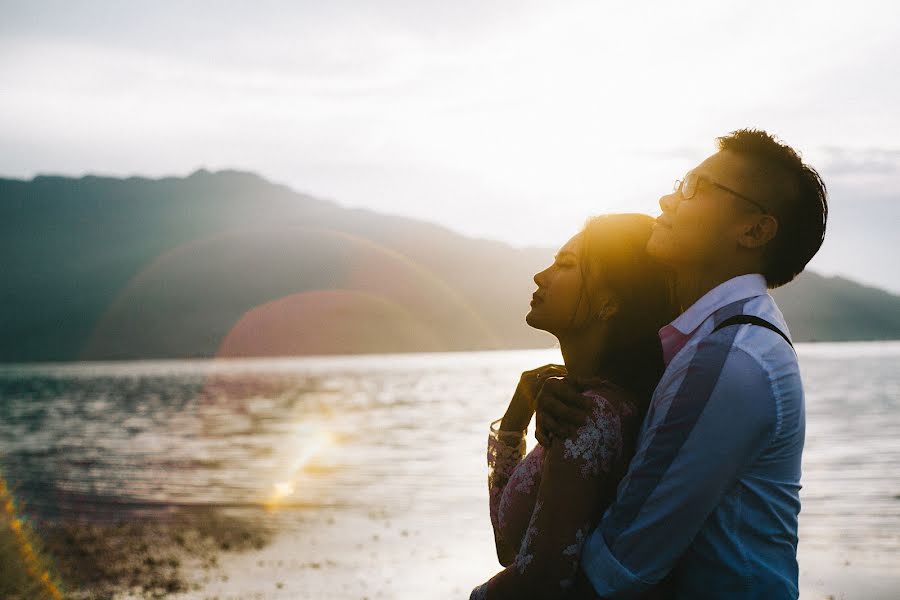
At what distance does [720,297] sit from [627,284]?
0.46 m

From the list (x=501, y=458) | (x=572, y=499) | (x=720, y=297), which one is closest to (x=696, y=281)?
(x=720, y=297)

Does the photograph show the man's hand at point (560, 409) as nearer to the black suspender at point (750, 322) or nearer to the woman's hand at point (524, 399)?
the black suspender at point (750, 322)

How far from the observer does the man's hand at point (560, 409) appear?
2518 millimetres

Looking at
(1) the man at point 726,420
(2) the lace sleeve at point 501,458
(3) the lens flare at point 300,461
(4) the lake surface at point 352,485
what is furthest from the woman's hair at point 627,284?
(3) the lens flare at point 300,461

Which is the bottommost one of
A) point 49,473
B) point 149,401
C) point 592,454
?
point 149,401

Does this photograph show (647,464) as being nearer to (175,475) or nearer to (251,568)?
(251,568)

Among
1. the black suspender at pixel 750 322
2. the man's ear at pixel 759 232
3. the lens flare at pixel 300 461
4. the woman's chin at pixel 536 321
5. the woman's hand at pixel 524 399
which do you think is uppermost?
the man's ear at pixel 759 232

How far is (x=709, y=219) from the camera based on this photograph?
271 cm

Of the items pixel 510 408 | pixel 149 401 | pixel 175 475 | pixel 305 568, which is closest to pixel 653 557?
pixel 510 408

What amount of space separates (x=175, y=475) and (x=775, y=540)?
106ft

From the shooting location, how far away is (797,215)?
2666 mm

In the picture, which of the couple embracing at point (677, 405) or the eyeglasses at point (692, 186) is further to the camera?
the eyeglasses at point (692, 186)

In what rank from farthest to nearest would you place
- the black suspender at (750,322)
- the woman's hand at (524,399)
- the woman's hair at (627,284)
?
1. the woman's hand at (524,399)
2. the woman's hair at (627,284)
3. the black suspender at (750,322)

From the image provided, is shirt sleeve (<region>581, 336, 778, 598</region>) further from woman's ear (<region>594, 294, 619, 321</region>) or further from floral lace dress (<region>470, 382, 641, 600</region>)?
woman's ear (<region>594, 294, 619, 321</region>)
